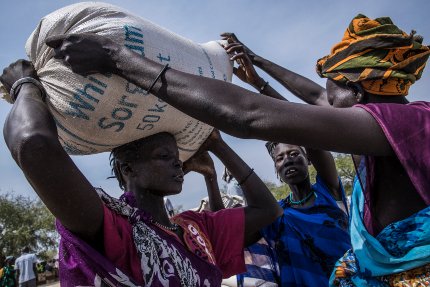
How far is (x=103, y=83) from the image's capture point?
174cm

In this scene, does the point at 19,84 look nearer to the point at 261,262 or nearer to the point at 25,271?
the point at 261,262

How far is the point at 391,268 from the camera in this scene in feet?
5.41

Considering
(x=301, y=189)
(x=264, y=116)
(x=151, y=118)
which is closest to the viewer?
(x=264, y=116)

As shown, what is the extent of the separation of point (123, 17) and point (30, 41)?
44 centimetres

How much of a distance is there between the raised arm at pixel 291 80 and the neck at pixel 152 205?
118cm

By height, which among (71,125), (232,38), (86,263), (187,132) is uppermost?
(232,38)

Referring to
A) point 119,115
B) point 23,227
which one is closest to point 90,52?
point 119,115

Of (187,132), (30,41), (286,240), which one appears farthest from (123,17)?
(286,240)

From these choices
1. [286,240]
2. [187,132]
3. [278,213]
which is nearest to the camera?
[187,132]

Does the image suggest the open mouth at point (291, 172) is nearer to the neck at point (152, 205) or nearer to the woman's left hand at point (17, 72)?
the neck at point (152, 205)

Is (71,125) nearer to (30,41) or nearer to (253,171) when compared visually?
(30,41)

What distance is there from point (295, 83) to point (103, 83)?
1716mm

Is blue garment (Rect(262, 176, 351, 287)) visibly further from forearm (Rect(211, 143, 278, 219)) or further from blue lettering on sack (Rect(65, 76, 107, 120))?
blue lettering on sack (Rect(65, 76, 107, 120))

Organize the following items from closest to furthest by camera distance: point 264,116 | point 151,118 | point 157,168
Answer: point 264,116
point 151,118
point 157,168
